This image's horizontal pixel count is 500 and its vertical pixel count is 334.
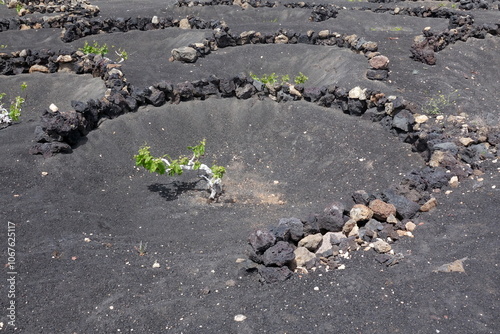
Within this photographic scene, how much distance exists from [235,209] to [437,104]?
19.9 ft

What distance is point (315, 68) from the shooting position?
15.0 meters

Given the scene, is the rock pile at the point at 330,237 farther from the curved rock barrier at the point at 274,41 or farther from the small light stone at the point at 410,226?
the curved rock barrier at the point at 274,41

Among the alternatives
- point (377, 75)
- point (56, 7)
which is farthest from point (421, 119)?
point (56, 7)

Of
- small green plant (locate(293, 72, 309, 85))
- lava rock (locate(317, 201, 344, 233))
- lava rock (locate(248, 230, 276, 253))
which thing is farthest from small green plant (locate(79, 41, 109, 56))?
lava rock (locate(248, 230, 276, 253))

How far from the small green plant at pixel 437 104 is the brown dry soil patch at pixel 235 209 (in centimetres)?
20

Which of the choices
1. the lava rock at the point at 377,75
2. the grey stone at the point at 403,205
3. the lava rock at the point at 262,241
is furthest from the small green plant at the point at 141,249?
the lava rock at the point at 377,75

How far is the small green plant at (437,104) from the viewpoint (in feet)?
37.9

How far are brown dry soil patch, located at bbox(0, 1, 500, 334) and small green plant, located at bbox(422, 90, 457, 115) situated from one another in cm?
20

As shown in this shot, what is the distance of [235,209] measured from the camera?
894 cm

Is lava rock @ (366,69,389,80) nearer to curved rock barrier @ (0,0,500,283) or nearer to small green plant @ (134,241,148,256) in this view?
curved rock barrier @ (0,0,500,283)

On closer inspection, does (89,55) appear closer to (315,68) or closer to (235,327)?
(315,68)

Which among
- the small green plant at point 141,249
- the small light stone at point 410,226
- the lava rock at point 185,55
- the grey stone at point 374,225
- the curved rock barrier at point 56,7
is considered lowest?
the curved rock barrier at point 56,7

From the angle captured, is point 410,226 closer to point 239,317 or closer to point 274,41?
point 239,317

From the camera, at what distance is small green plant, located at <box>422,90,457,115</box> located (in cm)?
1155
